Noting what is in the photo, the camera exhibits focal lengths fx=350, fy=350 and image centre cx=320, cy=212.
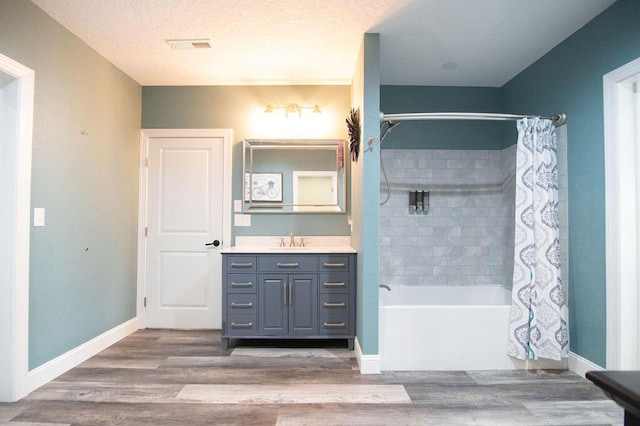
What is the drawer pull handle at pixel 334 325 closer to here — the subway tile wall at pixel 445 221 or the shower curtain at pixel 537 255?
the subway tile wall at pixel 445 221

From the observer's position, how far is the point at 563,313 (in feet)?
8.52

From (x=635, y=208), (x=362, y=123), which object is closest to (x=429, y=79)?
(x=362, y=123)

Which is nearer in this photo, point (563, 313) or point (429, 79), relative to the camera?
point (563, 313)

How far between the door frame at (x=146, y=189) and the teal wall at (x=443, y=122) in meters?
1.64

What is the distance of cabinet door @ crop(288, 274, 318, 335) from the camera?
118 inches

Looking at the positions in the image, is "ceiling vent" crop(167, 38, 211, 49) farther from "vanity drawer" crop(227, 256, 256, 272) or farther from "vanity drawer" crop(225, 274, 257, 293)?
"vanity drawer" crop(225, 274, 257, 293)

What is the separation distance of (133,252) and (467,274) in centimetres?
339

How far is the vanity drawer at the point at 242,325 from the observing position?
118 inches

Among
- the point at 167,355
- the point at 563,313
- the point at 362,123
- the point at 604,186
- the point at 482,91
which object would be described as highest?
the point at 482,91

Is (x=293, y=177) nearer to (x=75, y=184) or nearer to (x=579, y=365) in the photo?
(x=75, y=184)

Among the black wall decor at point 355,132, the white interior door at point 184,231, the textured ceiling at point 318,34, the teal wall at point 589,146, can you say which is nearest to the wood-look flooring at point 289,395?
the teal wall at point 589,146

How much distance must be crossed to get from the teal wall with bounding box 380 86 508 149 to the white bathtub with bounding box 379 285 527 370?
175 cm

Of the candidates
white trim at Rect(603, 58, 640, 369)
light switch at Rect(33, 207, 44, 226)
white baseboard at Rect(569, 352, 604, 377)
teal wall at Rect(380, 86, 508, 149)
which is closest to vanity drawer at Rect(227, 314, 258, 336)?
light switch at Rect(33, 207, 44, 226)

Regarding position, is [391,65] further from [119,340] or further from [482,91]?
[119,340]
